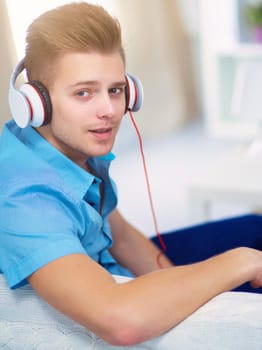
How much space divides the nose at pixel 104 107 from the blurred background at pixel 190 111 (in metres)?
0.60

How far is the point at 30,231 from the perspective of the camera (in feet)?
3.21

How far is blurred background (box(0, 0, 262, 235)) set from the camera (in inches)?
81.7

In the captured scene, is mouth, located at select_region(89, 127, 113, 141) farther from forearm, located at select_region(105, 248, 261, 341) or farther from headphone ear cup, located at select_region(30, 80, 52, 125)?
forearm, located at select_region(105, 248, 261, 341)

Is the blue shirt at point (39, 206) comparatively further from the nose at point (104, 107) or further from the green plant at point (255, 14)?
the green plant at point (255, 14)

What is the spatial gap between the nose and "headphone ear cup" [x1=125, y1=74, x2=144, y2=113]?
0.11 meters

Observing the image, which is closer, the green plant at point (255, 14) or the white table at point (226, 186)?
the white table at point (226, 186)

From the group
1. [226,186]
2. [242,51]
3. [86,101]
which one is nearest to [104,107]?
[86,101]

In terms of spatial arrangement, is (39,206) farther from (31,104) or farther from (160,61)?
(160,61)

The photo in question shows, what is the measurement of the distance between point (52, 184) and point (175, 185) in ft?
7.26

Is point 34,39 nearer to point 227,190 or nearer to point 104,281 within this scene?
point 104,281

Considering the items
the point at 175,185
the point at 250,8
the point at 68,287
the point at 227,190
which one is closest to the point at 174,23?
the point at 250,8

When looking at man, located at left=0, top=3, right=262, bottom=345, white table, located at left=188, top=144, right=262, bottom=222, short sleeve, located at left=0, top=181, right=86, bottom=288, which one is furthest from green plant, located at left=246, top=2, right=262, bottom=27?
short sleeve, located at left=0, top=181, right=86, bottom=288

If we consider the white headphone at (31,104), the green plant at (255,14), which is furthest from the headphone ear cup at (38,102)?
the green plant at (255,14)

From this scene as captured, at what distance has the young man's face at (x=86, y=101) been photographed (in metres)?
1.09
